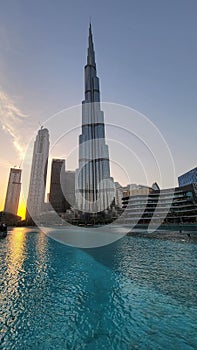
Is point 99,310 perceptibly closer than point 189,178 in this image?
Yes

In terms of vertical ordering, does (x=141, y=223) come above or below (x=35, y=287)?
above

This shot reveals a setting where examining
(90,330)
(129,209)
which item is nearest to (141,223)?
(129,209)

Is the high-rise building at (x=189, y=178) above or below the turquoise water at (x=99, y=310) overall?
above

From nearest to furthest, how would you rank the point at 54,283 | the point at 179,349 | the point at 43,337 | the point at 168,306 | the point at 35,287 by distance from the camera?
the point at 179,349 < the point at 43,337 < the point at 168,306 < the point at 35,287 < the point at 54,283

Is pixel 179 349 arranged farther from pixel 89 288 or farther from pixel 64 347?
pixel 89 288

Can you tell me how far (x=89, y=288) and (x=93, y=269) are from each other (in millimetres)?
6886

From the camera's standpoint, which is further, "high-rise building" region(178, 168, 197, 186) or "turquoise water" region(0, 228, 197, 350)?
"high-rise building" region(178, 168, 197, 186)

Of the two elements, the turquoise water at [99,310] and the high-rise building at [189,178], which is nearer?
the turquoise water at [99,310]

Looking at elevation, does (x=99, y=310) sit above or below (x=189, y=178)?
below

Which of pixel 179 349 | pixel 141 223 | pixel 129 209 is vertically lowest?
pixel 179 349

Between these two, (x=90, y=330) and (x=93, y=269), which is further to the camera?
(x=93, y=269)

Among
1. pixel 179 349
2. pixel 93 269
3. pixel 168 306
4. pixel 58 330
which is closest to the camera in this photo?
pixel 179 349

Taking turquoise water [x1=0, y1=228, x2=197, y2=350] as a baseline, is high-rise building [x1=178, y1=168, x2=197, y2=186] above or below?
above

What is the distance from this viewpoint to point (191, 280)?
660 inches
